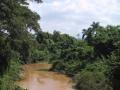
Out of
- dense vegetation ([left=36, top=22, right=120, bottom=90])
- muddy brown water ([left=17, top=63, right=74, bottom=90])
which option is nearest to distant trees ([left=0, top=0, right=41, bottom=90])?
dense vegetation ([left=36, top=22, right=120, bottom=90])

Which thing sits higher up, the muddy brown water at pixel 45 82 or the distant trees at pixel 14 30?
the distant trees at pixel 14 30

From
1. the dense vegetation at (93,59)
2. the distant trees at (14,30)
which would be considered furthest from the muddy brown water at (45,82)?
the distant trees at (14,30)

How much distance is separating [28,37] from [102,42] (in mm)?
25665

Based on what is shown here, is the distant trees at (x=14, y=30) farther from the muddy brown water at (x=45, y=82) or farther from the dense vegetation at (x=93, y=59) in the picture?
the muddy brown water at (x=45, y=82)

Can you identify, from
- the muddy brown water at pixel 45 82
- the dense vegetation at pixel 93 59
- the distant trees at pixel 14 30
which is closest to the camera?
the distant trees at pixel 14 30

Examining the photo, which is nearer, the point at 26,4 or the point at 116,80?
the point at 26,4

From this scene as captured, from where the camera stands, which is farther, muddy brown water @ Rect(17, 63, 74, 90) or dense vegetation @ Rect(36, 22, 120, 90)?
muddy brown water @ Rect(17, 63, 74, 90)

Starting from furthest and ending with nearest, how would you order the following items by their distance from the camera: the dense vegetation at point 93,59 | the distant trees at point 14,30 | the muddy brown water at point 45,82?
the muddy brown water at point 45,82, the dense vegetation at point 93,59, the distant trees at point 14,30

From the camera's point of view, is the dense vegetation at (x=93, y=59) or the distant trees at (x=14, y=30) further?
the dense vegetation at (x=93, y=59)

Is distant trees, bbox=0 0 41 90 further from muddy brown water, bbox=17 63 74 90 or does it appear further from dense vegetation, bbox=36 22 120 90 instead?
muddy brown water, bbox=17 63 74 90

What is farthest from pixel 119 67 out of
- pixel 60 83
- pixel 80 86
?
pixel 60 83

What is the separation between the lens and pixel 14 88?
26109mm

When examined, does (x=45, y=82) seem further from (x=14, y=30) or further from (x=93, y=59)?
(x=14, y=30)

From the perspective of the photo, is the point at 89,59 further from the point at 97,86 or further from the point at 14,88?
the point at 14,88
